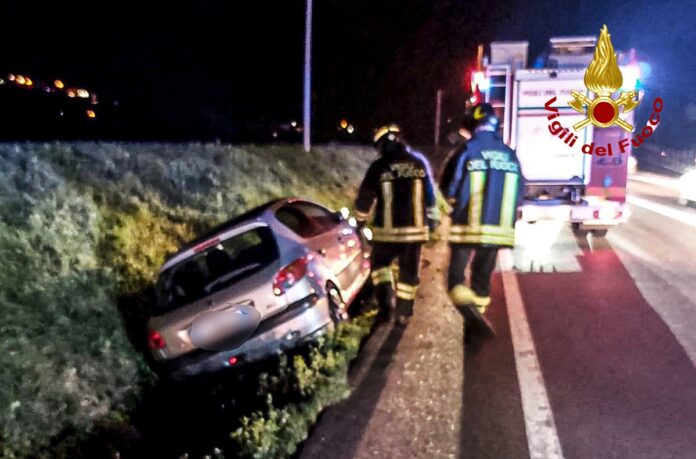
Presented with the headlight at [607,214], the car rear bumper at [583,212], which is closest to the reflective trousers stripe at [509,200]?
the car rear bumper at [583,212]

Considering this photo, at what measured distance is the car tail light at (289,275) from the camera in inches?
224

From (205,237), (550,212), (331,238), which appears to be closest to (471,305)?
(331,238)

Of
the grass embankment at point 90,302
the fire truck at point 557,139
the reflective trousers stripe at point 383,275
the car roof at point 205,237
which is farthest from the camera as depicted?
the fire truck at point 557,139

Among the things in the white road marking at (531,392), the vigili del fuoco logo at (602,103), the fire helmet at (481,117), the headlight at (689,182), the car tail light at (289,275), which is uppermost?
the vigili del fuoco logo at (602,103)

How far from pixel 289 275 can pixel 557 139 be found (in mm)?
6077

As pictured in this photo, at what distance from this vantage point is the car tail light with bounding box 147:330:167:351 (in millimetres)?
5693

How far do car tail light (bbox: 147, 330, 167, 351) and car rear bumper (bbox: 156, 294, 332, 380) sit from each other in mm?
135

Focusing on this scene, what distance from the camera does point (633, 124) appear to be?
9852mm

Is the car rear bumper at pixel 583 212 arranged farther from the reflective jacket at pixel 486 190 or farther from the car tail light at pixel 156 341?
the car tail light at pixel 156 341

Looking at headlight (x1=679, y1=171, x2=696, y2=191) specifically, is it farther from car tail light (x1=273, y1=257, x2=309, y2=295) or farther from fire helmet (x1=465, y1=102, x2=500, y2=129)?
car tail light (x1=273, y1=257, x2=309, y2=295)

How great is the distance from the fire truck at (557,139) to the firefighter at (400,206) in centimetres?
414

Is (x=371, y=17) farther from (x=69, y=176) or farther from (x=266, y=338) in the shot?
(x=266, y=338)

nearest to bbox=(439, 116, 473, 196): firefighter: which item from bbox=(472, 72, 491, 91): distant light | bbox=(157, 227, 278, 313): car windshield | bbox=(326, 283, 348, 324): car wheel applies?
bbox=(326, 283, 348, 324): car wheel

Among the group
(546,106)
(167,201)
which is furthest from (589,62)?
(167,201)
